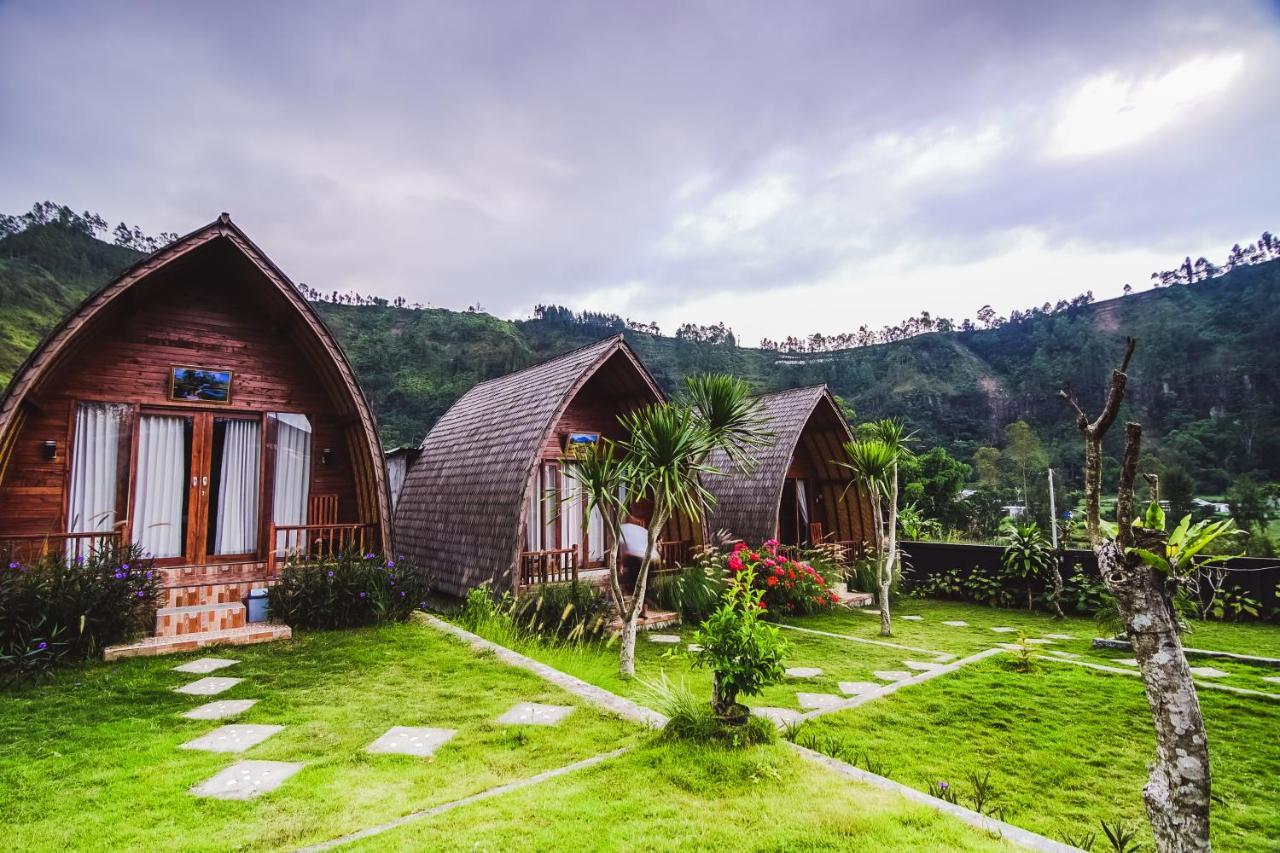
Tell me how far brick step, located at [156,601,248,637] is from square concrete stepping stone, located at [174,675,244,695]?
1.56m

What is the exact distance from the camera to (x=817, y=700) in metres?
5.11

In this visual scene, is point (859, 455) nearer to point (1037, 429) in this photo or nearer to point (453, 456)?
point (453, 456)

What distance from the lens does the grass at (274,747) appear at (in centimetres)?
259

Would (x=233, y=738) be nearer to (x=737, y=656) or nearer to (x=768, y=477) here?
(x=737, y=656)

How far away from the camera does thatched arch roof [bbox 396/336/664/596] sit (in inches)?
310

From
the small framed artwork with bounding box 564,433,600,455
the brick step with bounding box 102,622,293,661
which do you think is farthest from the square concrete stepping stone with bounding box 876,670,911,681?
the brick step with bounding box 102,622,293,661

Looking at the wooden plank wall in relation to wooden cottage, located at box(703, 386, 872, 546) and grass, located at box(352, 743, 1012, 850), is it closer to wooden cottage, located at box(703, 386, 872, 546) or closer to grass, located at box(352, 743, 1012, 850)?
wooden cottage, located at box(703, 386, 872, 546)

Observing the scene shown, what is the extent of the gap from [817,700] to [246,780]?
408cm

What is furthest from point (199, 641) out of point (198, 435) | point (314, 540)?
point (198, 435)

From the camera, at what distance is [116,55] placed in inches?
378

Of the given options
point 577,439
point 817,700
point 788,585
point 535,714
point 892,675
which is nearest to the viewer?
point 535,714

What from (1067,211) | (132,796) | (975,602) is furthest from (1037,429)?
(132,796)

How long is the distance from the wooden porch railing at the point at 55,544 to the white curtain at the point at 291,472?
5.81ft

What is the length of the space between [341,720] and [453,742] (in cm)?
93
